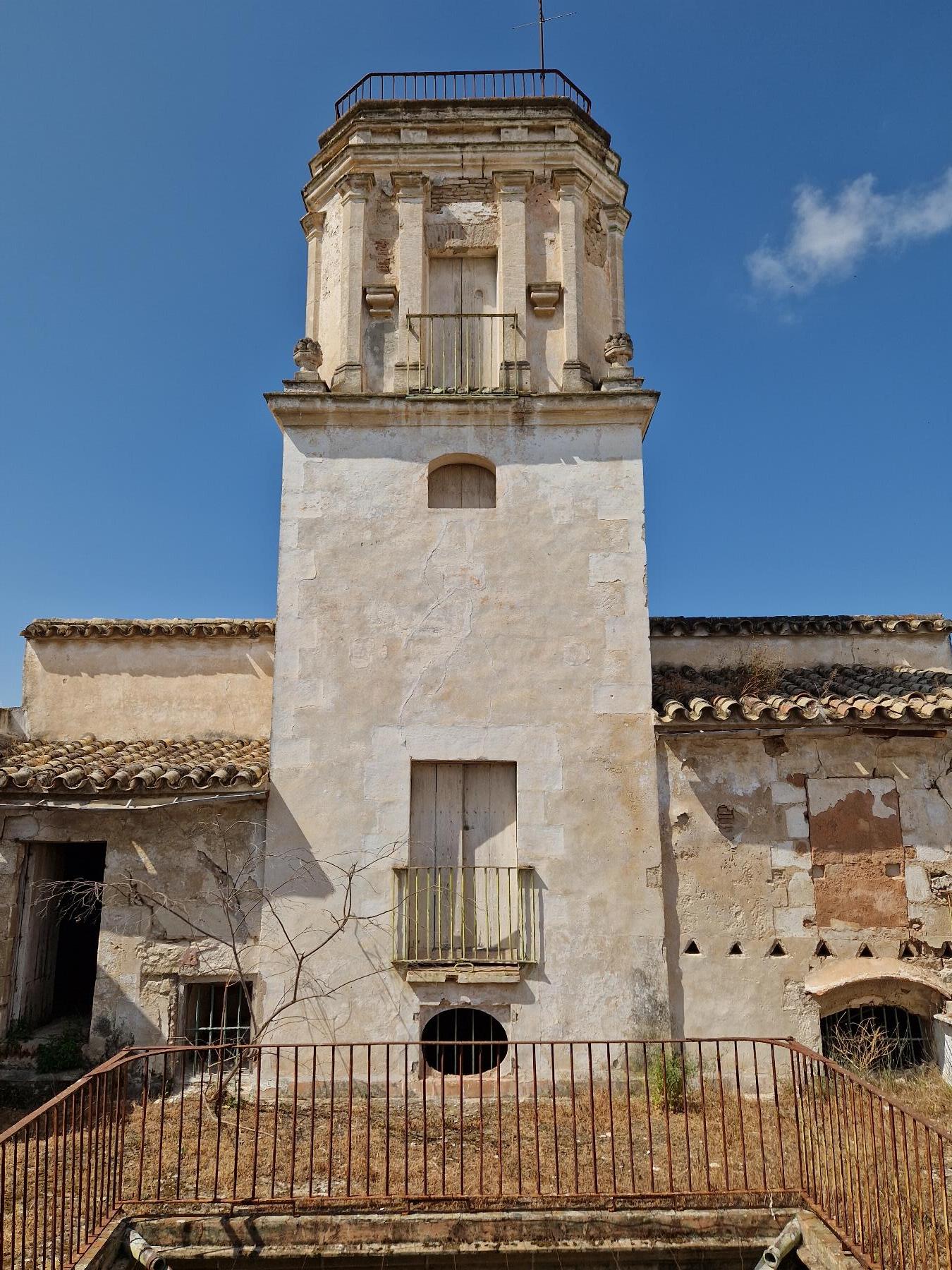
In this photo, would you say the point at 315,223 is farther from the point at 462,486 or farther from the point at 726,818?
the point at 726,818

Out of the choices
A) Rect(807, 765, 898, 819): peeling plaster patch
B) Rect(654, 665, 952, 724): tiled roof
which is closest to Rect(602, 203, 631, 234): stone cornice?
Rect(654, 665, 952, 724): tiled roof

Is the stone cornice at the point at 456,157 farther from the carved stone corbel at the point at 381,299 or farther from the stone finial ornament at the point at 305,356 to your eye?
the stone finial ornament at the point at 305,356

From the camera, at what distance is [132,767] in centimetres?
964

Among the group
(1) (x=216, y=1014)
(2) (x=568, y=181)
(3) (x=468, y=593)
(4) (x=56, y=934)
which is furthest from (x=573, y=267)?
(4) (x=56, y=934)

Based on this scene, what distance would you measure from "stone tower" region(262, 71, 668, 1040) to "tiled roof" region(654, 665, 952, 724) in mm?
723

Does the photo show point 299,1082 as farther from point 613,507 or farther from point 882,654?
point 882,654

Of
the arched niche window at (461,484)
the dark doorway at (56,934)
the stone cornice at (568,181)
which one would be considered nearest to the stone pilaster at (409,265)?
the arched niche window at (461,484)

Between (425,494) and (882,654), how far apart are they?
6.82 meters

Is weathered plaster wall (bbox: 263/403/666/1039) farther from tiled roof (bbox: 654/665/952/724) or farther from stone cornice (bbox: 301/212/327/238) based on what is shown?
stone cornice (bbox: 301/212/327/238)

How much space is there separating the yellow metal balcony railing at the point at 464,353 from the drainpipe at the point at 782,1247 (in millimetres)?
8679

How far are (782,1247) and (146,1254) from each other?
174 inches

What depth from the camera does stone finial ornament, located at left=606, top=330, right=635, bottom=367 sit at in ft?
35.8

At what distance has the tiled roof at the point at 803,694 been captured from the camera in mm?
9445

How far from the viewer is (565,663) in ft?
33.2
